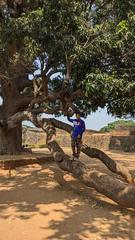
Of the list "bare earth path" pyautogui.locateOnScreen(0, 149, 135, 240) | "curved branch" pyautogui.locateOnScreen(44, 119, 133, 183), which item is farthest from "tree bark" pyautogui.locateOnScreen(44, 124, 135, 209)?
"curved branch" pyautogui.locateOnScreen(44, 119, 133, 183)

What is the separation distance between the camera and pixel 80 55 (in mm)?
10094

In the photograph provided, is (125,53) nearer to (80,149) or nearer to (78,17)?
(78,17)

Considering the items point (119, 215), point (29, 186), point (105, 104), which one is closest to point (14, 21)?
point (105, 104)

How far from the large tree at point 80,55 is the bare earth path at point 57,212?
0.47m

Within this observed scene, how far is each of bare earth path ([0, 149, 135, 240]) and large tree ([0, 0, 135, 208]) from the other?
471 millimetres

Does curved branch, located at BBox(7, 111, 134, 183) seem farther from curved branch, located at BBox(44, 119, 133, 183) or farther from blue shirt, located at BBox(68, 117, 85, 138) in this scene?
blue shirt, located at BBox(68, 117, 85, 138)

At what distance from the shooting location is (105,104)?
37.2ft

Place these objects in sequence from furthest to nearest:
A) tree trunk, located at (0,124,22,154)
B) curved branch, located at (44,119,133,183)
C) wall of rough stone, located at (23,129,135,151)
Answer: wall of rough stone, located at (23,129,135,151) < tree trunk, located at (0,124,22,154) < curved branch, located at (44,119,133,183)

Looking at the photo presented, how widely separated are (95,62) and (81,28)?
0.90 metres

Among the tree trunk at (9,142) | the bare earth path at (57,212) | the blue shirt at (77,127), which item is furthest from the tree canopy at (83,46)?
the tree trunk at (9,142)

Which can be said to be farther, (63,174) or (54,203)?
(63,174)

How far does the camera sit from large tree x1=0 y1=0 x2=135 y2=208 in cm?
981

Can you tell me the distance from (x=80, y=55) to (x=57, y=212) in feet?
12.3

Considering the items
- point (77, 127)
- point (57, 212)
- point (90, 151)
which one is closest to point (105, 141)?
point (90, 151)
